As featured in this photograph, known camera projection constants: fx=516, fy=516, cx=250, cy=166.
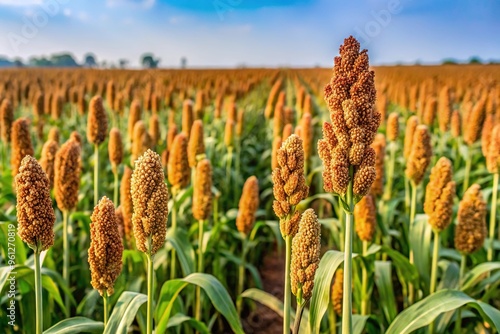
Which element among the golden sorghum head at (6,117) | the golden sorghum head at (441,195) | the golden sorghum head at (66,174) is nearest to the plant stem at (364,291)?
the golden sorghum head at (441,195)

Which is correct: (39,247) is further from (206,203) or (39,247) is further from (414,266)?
(414,266)

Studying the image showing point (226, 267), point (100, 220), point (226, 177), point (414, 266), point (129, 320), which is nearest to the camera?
point (100, 220)

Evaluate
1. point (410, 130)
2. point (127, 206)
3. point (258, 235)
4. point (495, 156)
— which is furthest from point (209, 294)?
point (258, 235)

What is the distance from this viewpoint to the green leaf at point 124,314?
209 centimetres

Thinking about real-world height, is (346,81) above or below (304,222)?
above

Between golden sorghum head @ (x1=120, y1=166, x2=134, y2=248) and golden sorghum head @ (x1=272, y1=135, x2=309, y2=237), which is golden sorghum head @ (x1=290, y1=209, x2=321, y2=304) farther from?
golden sorghum head @ (x1=120, y1=166, x2=134, y2=248)

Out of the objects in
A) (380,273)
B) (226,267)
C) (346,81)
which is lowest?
(226,267)

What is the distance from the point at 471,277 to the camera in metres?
3.20

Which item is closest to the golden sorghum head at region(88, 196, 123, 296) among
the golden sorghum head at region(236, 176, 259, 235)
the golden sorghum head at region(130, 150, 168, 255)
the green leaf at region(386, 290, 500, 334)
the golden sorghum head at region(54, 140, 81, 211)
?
the golden sorghum head at region(130, 150, 168, 255)

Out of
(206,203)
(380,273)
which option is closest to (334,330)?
(380,273)

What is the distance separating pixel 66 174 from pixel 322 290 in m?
1.54

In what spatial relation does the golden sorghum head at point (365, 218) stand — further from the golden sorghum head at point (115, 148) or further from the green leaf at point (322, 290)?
the golden sorghum head at point (115, 148)

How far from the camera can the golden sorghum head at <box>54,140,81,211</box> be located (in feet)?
9.25

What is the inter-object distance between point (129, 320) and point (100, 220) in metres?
0.51
